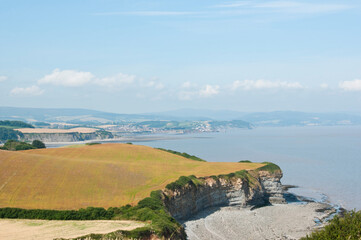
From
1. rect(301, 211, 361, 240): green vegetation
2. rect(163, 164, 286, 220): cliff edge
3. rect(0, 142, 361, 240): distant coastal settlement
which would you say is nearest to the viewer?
rect(301, 211, 361, 240): green vegetation

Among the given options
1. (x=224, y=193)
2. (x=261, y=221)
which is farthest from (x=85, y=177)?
(x=261, y=221)

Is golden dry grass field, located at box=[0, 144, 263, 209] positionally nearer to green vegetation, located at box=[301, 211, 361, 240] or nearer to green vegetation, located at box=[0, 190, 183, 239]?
green vegetation, located at box=[0, 190, 183, 239]

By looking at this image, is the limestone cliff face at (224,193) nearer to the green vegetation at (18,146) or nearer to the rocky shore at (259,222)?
the rocky shore at (259,222)

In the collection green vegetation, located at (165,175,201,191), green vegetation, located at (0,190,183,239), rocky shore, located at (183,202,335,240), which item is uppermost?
green vegetation, located at (165,175,201,191)

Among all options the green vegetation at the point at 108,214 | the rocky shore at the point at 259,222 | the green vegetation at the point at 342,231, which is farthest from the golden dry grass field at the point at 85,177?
the green vegetation at the point at 342,231

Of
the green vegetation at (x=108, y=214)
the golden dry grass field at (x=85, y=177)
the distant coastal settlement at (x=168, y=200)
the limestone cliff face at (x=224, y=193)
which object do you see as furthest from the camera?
the limestone cliff face at (x=224, y=193)

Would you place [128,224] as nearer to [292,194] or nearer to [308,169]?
[292,194]

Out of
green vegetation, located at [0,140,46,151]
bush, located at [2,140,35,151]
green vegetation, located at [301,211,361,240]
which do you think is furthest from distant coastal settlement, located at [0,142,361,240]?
green vegetation, located at [0,140,46,151]

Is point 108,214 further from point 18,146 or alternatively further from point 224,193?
point 18,146
